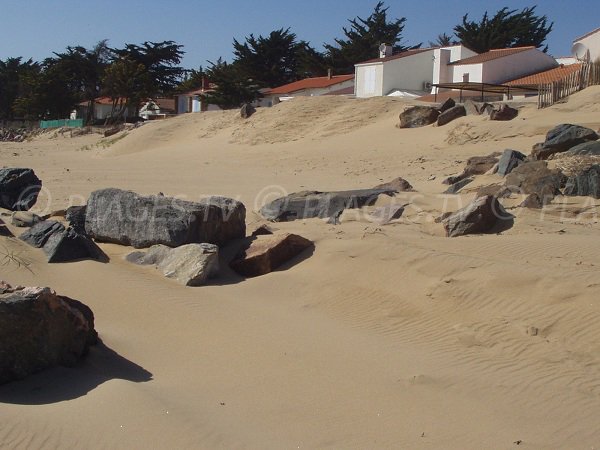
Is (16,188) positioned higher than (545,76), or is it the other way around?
(545,76)

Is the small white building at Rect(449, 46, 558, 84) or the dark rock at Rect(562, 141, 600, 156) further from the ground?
the small white building at Rect(449, 46, 558, 84)

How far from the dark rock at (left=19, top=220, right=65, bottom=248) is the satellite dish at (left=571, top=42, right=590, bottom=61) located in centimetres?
3217

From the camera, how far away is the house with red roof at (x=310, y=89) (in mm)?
43969

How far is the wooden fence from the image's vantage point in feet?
71.8

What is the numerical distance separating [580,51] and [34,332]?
121ft

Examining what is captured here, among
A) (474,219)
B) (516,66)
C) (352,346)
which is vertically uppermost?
(516,66)

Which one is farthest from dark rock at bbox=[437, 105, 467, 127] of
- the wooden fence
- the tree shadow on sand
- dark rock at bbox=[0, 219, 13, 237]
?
the tree shadow on sand

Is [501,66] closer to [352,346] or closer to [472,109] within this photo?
[472,109]

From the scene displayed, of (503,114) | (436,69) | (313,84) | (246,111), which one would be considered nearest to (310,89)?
(313,84)

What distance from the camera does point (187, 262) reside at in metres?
8.28

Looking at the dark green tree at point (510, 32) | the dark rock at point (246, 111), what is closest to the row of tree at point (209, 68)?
the dark green tree at point (510, 32)

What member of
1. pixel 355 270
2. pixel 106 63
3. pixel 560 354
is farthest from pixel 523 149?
pixel 106 63

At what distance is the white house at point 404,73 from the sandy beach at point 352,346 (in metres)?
26.2

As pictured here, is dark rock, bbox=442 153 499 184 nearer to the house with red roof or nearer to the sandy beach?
the sandy beach
